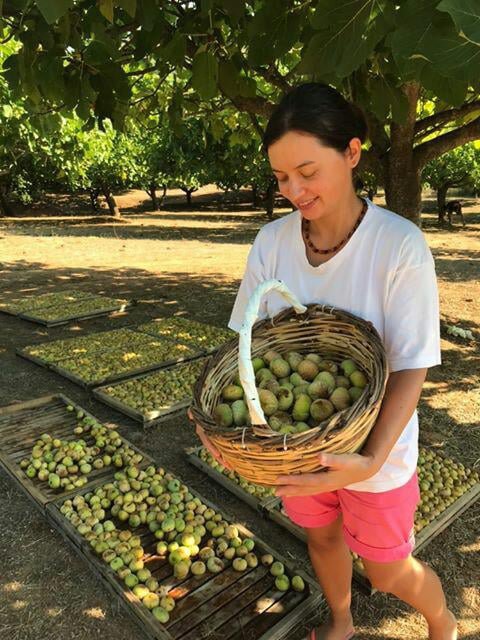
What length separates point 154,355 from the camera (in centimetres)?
573

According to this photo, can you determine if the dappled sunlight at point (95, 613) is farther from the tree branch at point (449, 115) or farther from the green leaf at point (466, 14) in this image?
the tree branch at point (449, 115)

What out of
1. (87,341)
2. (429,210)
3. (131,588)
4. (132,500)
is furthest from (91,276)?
(429,210)

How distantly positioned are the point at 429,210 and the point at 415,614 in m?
29.4

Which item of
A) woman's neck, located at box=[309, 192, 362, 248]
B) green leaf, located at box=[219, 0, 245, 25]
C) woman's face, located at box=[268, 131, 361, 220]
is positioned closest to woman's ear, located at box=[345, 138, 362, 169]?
woman's face, located at box=[268, 131, 361, 220]

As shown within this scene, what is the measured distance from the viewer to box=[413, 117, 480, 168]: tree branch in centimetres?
429

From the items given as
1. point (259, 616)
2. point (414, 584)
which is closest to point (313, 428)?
point (414, 584)

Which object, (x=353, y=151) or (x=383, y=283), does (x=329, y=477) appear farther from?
(x=353, y=151)

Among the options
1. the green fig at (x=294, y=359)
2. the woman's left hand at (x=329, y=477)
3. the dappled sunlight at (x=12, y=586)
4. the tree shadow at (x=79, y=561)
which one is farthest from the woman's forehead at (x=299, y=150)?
the dappled sunlight at (x=12, y=586)

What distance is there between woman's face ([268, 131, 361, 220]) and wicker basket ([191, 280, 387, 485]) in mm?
284

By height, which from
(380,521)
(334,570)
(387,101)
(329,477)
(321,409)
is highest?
(387,101)

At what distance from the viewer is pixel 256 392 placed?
137 cm

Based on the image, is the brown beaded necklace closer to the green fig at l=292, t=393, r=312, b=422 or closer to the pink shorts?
the green fig at l=292, t=393, r=312, b=422

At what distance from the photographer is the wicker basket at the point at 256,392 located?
51.9 inches

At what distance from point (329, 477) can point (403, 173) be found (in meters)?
4.11
